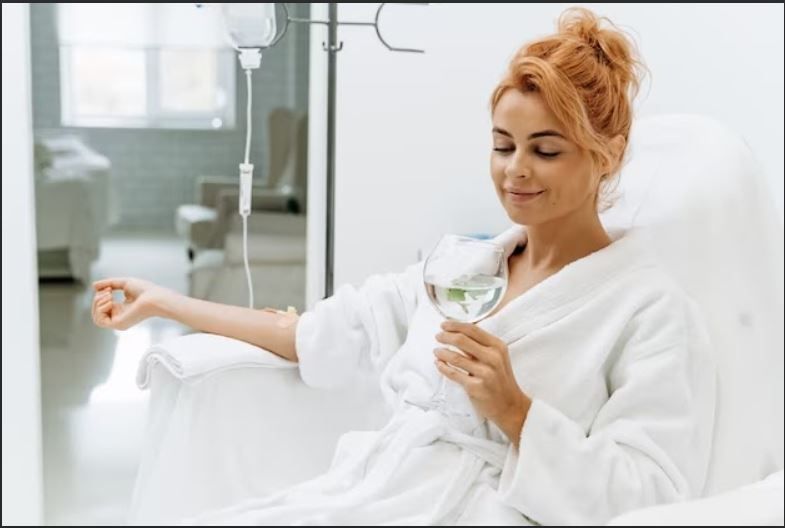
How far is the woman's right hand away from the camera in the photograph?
1.82 metres

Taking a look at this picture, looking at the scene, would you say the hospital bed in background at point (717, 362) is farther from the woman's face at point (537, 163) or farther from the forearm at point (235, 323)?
the woman's face at point (537, 163)

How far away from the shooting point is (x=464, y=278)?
1362 mm

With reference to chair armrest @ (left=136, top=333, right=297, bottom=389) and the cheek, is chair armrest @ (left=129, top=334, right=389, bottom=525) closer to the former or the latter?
chair armrest @ (left=136, top=333, right=297, bottom=389)

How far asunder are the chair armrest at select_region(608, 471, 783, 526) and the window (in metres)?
1.70

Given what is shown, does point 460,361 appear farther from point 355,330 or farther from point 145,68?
point 145,68

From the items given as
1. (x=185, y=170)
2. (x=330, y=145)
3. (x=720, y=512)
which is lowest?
(x=720, y=512)

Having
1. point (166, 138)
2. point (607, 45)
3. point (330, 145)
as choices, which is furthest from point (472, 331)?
point (166, 138)

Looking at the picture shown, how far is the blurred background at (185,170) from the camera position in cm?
251

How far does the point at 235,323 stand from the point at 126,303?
21 cm

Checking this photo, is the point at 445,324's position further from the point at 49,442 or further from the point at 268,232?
the point at 49,442

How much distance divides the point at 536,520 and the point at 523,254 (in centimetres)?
46

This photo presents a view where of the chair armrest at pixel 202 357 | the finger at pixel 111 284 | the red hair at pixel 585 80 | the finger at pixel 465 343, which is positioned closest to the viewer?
the finger at pixel 465 343

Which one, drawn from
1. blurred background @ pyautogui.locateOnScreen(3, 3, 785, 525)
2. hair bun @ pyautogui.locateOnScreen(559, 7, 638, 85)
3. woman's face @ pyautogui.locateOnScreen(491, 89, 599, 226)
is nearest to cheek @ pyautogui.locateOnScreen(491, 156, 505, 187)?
woman's face @ pyautogui.locateOnScreen(491, 89, 599, 226)

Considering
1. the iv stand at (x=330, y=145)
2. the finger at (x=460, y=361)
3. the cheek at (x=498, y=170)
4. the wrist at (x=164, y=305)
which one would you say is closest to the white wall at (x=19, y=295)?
the iv stand at (x=330, y=145)
